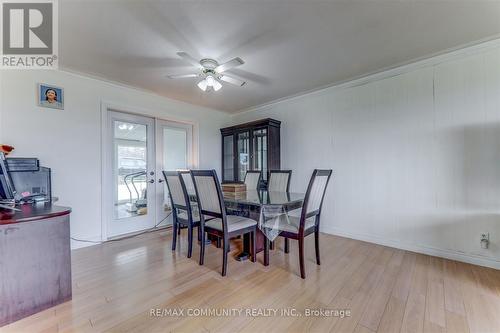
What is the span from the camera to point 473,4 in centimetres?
169

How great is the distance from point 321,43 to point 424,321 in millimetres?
2495

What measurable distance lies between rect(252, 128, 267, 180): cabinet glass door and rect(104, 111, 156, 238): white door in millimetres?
1833

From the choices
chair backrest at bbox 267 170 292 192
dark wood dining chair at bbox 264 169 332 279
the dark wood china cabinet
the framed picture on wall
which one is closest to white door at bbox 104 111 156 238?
the framed picture on wall

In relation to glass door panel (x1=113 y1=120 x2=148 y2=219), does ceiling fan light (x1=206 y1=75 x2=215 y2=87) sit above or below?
above

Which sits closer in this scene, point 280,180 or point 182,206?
point 182,206

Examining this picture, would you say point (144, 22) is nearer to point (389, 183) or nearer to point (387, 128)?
point (387, 128)

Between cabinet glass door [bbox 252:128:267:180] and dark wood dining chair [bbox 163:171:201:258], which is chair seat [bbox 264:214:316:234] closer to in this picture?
dark wood dining chair [bbox 163:171:201:258]

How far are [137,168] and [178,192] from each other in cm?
134

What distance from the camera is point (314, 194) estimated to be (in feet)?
7.16

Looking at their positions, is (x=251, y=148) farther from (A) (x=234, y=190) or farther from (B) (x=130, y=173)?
(B) (x=130, y=173)

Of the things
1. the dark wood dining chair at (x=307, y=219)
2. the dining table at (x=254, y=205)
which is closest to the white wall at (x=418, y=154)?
the dark wood dining chair at (x=307, y=219)

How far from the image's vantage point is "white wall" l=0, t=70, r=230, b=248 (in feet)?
7.98

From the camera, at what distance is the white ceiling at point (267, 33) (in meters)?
1.70

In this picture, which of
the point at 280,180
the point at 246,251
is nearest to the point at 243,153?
the point at 280,180
